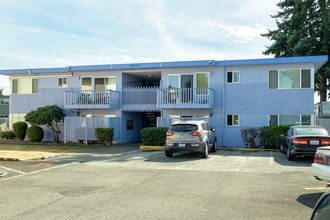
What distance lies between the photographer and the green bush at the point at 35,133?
2556 centimetres

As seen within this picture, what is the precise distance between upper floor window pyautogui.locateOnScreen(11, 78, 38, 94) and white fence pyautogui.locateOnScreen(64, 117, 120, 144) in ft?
16.1

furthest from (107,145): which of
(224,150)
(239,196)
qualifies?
(239,196)

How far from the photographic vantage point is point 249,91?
2253 cm

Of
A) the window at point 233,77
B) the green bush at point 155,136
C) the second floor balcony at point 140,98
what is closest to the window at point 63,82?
the second floor balcony at point 140,98

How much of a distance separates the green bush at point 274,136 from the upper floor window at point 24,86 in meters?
17.7

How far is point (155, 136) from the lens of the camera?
20.8 meters

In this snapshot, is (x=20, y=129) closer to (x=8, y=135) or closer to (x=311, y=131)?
(x=8, y=135)

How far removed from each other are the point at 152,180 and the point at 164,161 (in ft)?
14.7

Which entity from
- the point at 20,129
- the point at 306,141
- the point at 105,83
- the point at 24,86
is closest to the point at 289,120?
the point at 306,141

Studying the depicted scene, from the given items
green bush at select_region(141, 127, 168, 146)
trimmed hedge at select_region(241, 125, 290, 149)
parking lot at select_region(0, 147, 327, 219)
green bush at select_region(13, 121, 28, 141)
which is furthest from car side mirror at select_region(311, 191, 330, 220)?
green bush at select_region(13, 121, 28, 141)

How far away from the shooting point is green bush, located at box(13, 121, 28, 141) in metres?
26.2

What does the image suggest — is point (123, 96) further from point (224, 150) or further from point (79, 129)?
point (224, 150)

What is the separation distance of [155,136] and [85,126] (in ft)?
19.8

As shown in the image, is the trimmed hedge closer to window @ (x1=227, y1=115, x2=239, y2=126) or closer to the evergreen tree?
window @ (x1=227, y1=115, x2=239, y2=126)
